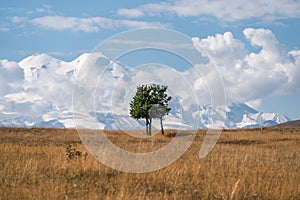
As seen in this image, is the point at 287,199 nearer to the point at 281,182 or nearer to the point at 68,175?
the point at 281,182

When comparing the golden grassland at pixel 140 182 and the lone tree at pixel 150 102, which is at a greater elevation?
the lone tree at pixel 150 102

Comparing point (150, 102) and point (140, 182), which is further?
point (150, 102)

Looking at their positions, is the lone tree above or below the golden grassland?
above

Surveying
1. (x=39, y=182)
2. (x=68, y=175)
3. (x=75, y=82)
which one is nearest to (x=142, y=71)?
(x=75, y=82)

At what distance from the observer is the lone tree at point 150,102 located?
71.6 meters

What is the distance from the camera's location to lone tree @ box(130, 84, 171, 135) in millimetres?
71562

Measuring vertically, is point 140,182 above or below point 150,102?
below

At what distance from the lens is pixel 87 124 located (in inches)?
624

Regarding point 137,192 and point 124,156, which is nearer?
point 137,192

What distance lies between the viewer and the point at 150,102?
73.0m

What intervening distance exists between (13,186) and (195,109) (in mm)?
9899

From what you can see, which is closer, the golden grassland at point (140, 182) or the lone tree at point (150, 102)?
the golden grassland at point (140, 182)

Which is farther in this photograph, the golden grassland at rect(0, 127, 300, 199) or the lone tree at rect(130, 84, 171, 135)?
the lone tree at rect(130, 84, 171, 135)

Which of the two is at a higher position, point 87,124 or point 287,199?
point 87,124
